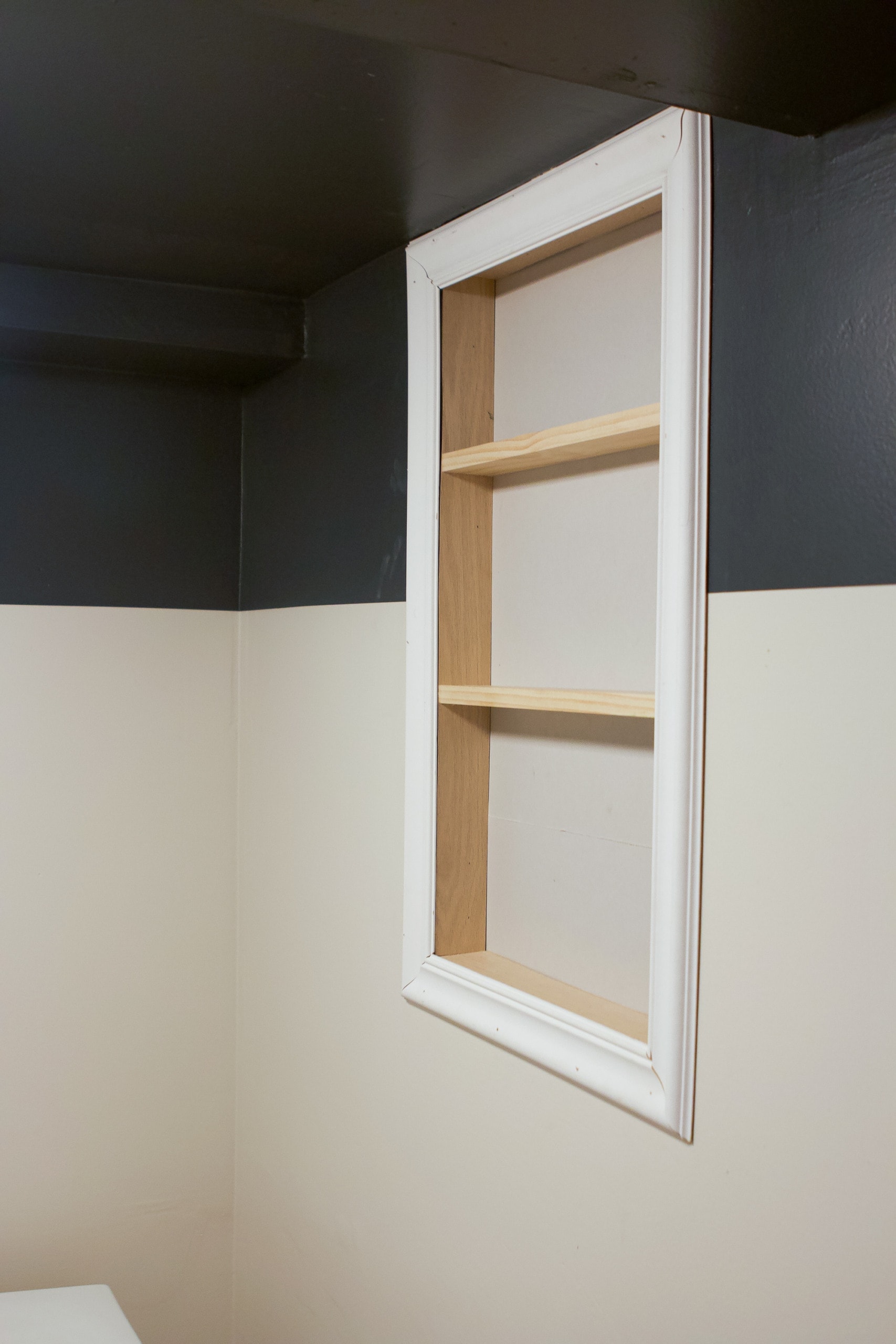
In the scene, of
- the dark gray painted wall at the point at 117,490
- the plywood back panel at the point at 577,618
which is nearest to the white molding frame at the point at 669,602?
the plywood back panel at the point at 577,618

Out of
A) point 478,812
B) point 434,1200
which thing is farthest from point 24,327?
point 434,1200

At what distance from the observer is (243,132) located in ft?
5.93

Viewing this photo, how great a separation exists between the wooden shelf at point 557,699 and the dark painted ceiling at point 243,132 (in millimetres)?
879

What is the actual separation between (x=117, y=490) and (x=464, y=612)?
120cm

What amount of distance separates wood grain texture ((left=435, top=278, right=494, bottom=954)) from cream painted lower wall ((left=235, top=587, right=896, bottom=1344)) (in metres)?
0.17

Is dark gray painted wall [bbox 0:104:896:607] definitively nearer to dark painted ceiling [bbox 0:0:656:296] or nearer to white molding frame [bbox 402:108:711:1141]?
white molding frame [bbox 402:108:711:1141]

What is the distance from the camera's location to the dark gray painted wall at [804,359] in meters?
1.34

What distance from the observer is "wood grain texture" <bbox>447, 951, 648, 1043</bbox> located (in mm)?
1848

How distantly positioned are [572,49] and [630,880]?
4.23 ft

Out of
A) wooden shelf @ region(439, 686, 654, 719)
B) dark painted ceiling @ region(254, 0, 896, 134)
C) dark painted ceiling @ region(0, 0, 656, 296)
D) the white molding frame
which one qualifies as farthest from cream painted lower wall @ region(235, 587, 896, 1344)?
dark painted ceiling @ region(0, 0, 656, 296)

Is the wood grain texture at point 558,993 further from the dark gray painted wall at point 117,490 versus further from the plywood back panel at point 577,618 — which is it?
the dark gray painted wall at point 117,490

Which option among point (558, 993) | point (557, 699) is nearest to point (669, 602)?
point (557, 699)

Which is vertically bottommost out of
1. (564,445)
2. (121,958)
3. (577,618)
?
(121,958)

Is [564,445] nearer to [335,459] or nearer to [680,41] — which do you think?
[680,41]
